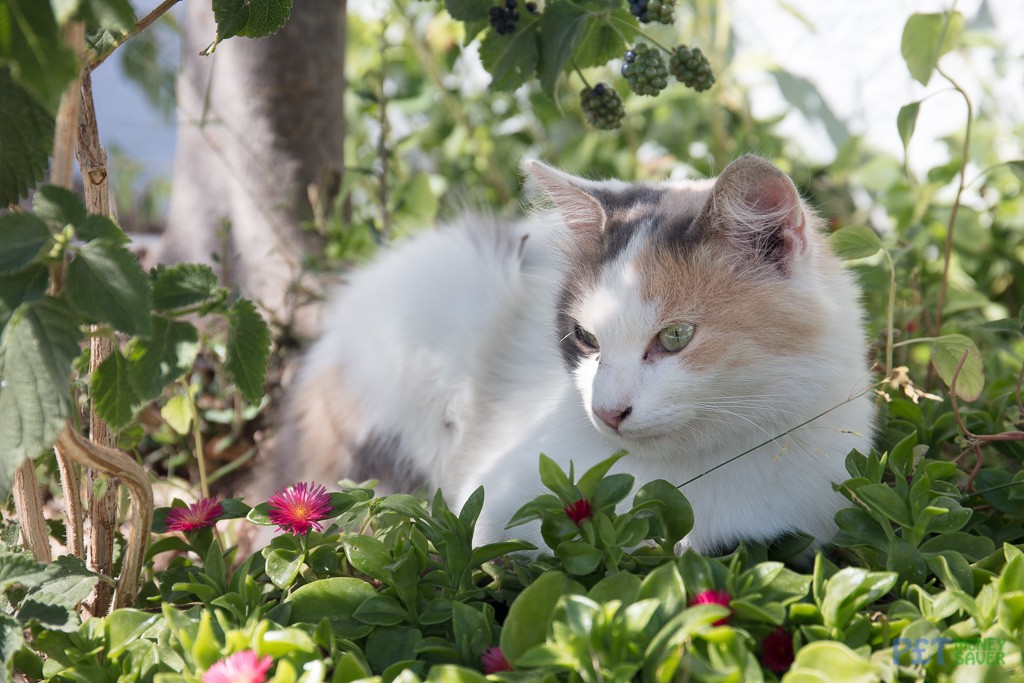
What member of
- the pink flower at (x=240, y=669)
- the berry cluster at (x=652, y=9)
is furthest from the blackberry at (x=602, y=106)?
the pink flower at (x=240, y=669)

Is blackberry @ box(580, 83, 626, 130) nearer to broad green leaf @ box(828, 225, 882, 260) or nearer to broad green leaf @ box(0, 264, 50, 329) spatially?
broad green leaf @ box(828, 225, 882, 260)

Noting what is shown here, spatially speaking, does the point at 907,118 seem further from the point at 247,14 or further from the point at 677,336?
the point at 247,14

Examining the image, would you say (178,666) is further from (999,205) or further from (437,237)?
(999,205)

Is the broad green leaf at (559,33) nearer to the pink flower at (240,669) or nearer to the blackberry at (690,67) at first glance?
the blackberry at (690,67)

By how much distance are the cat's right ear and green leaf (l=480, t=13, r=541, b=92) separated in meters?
0.16

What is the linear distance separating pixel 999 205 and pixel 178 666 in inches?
107

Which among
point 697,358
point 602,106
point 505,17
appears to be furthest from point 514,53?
point 697,358

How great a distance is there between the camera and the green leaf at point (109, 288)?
960mm

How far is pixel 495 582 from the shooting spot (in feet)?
3.93

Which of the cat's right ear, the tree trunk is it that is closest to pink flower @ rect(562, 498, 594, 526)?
the cat's right ear

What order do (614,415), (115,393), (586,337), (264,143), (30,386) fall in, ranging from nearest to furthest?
(30,386), (115,393), (614,415), (586,337), (264,143)

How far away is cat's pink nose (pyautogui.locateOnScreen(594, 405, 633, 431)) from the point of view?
120 centimetres
